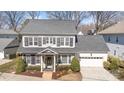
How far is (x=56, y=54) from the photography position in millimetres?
6352

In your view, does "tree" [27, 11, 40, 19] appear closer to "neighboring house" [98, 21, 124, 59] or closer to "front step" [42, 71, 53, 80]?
"front step" [42, 71, 53, 80]

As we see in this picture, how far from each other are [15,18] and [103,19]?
219 centimetres

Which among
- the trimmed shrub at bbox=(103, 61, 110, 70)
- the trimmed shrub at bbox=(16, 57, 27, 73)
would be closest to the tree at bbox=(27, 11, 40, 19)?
the trimmed shrub at bbox=(16, 57, 27, 73)

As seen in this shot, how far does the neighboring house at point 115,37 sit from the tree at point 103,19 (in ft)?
0.43

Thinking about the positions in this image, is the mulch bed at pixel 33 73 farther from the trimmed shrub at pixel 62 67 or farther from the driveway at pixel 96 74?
the driveway at pixel 96 74

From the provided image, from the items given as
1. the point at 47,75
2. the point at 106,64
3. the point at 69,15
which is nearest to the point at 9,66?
the point at 47,75

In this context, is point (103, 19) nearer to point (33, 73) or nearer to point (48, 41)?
point (48, 41)

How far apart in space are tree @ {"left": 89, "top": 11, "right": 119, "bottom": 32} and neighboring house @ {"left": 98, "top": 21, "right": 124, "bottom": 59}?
0.43ft
